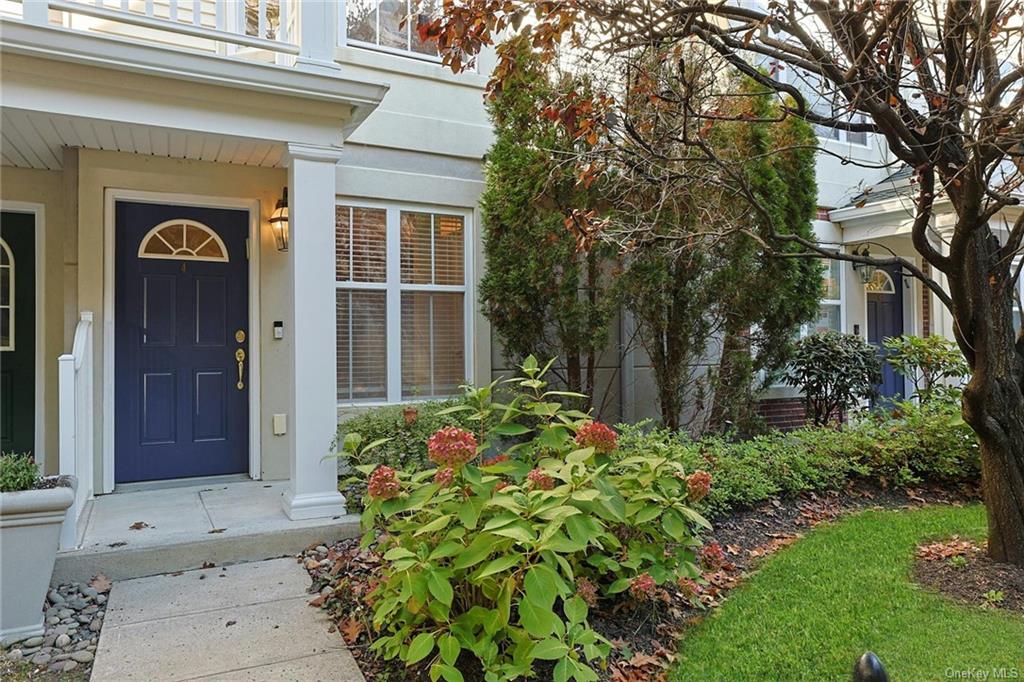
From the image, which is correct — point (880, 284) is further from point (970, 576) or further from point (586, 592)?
point (586, 592)

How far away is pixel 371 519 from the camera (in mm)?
2945

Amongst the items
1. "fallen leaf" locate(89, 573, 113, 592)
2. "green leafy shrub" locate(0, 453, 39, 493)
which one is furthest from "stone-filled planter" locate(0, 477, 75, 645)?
"fallen leaf" locate(89, 573, 113, 592)

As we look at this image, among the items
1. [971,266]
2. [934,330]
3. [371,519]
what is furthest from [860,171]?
[371,519]

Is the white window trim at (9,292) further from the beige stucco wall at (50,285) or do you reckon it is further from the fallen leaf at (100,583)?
the fallen leaf at (100,583)

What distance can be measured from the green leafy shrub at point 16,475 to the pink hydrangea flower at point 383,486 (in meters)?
2.00

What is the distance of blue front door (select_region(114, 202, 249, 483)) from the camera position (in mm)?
5410

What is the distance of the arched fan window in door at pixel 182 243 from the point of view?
5.53 meters

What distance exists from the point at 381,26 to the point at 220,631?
5.64 meters

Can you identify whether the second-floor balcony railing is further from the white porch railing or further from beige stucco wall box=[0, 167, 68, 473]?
the white porch railing

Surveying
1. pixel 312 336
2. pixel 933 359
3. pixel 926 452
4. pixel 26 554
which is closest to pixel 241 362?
pixel 312 336

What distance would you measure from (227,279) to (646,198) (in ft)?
12.9

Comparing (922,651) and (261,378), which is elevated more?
(261,378)

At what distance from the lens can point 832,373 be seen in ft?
26.0

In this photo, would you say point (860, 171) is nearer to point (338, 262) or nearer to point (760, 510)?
point (760, 510)
